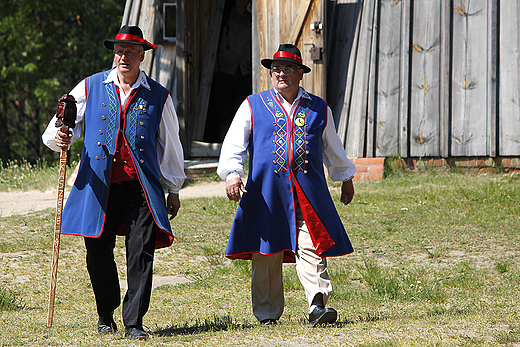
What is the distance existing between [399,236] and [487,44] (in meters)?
3.63

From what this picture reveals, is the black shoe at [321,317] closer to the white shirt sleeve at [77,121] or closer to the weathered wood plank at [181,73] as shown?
the white shirt sleeve at [77,121]

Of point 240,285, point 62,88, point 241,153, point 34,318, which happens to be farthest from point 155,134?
point 62,88

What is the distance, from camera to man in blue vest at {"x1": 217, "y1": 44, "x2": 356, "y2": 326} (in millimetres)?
4094

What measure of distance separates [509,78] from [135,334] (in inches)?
268

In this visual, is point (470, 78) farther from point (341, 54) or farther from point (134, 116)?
point (134, 116)

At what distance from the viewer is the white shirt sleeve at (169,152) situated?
4.05 meters

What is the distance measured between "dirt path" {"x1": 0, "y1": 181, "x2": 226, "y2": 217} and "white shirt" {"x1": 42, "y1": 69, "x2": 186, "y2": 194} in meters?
5.00

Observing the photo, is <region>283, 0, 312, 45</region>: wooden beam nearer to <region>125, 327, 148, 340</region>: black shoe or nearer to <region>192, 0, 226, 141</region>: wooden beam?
<region>192, 0, 226, 141</region>: wooden beam

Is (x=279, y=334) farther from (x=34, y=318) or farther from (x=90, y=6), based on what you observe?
(x=90, y=6)

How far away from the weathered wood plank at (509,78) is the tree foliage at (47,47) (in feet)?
37.3

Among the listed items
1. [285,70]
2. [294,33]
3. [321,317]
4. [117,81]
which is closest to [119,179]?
[117,81]

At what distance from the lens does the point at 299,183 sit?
13.6 ft

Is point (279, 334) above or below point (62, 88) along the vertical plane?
below

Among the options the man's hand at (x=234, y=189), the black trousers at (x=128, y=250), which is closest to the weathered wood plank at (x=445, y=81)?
the man's hand at (x=234, y=189)
